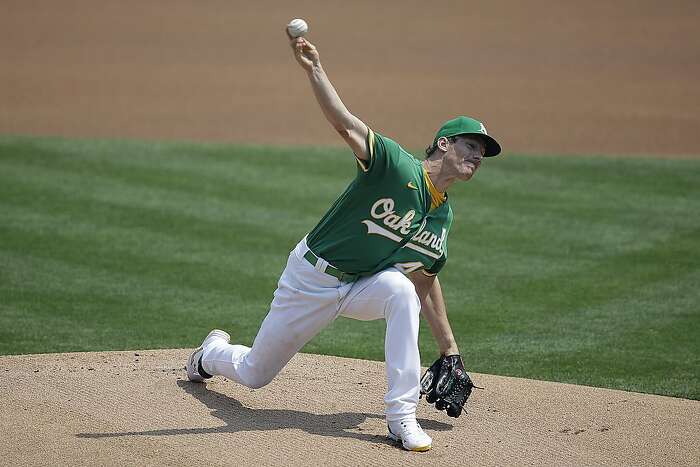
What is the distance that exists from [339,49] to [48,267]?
40.1 feet

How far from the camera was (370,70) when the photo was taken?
1884 cm

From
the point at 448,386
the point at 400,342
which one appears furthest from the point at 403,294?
the point at 448,386

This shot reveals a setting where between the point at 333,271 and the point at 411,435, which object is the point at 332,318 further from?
the point at 411,435

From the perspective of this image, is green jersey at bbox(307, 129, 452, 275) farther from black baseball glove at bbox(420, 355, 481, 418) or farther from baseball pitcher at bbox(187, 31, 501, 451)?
black baseball glove at bbox(420, 355, 481, 418)

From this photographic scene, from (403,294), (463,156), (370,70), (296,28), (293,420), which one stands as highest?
(370,70)

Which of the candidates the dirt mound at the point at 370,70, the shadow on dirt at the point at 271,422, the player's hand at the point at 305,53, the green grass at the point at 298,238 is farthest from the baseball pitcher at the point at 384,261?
the dirt mound at the point at 370,70

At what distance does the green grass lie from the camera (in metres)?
7.04

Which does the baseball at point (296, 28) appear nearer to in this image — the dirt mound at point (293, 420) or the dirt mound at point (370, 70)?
the dirt mound at point (293, 420)

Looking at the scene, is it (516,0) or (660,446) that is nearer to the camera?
(660,446)

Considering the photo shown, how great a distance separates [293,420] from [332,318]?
0.56m

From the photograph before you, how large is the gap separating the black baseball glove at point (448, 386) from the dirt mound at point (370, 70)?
9480mm

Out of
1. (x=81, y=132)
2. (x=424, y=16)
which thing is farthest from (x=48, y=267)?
(x=424, y=16)

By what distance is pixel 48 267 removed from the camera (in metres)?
8.59

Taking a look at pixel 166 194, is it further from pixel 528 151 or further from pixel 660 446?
pixel 660 446
